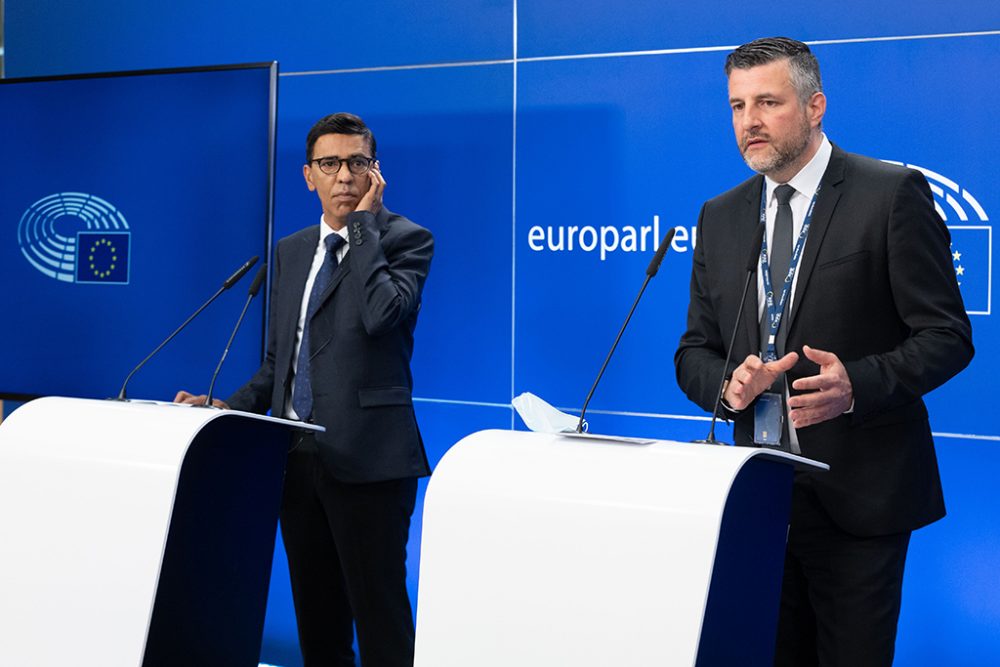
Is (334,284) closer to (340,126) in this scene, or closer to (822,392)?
(340,126)

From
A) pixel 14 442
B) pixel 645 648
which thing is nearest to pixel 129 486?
pixel 14 442

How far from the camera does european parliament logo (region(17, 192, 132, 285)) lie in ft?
13.3

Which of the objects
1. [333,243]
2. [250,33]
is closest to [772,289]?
[333,243]

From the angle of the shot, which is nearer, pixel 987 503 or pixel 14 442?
pixel 14 442

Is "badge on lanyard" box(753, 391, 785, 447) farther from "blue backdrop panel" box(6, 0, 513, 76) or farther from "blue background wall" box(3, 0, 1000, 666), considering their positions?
"blue backdrop panel" box(6, 0, 513, 76)

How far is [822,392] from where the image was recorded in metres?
2.00

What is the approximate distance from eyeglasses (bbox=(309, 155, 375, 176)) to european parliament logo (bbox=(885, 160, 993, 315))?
1.58 m

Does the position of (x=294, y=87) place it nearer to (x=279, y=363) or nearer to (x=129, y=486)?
(x=279, y=363)

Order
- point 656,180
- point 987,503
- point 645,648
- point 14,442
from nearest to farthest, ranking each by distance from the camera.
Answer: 1. point 645,648
2. point 14,442
3. point 987,503
4. point 656,180

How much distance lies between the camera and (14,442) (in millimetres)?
2453

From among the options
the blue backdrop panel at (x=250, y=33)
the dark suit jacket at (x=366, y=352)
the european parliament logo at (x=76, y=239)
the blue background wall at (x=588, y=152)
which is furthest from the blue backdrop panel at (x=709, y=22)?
the european parliament logo at (x=76, y=239)

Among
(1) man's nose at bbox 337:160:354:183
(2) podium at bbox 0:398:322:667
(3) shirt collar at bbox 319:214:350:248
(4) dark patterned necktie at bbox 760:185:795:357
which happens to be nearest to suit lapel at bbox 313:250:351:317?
(3) shirt collar at bbox 319:214:350:248

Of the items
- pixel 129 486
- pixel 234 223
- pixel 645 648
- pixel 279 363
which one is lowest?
pixel 645 648

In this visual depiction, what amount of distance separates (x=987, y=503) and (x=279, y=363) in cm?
213
